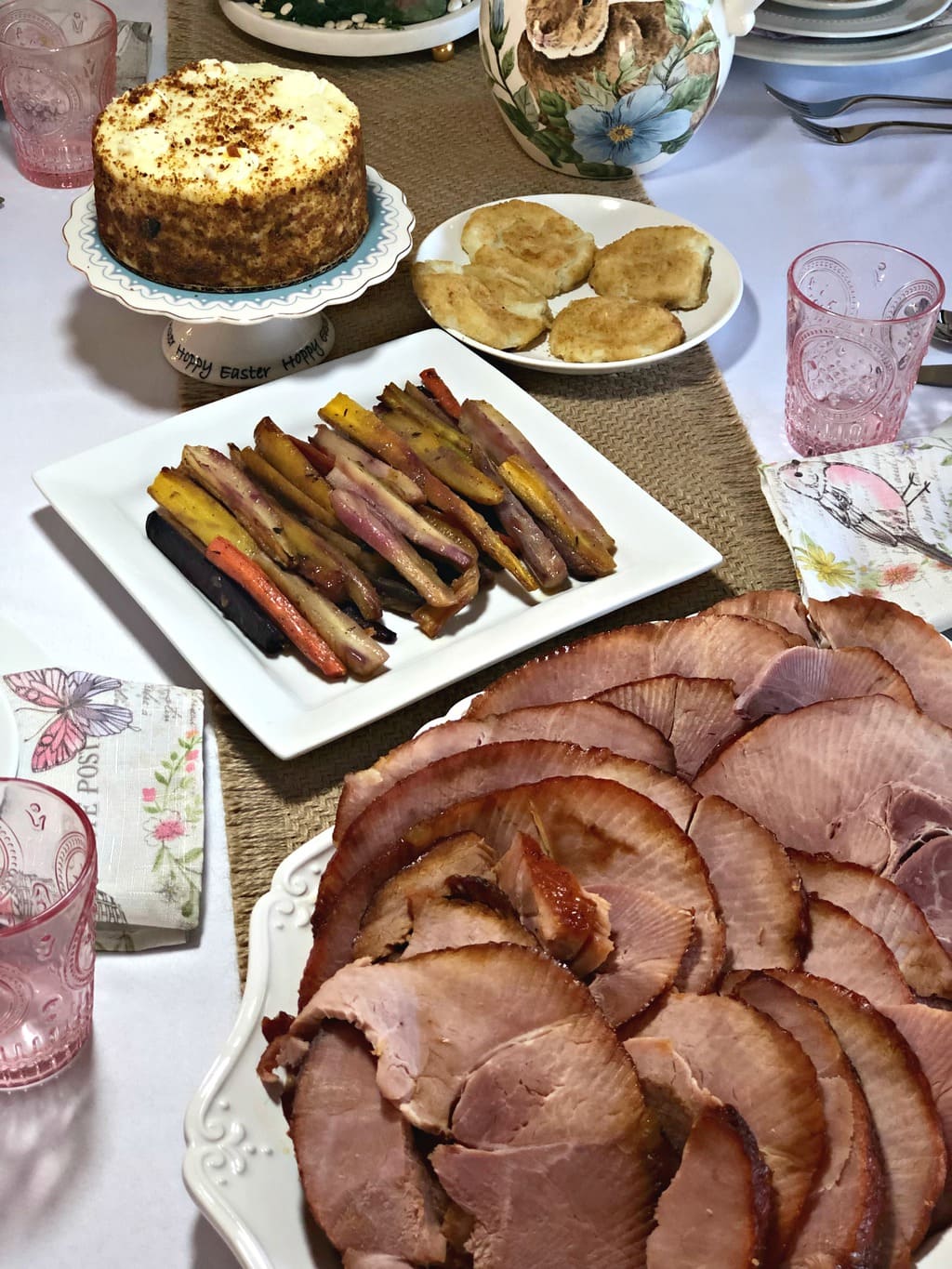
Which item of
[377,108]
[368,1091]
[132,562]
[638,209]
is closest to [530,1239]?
[368,1091]

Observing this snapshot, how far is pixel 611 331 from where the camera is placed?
1.97 m

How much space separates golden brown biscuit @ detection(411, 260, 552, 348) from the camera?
6.44 ft

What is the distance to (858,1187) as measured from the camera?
830mm

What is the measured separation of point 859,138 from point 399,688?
5.84 ft

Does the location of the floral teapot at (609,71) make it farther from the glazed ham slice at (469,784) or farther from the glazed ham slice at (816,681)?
the glazed ham slice at (469,784)

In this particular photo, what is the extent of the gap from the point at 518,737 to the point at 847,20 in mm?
2166

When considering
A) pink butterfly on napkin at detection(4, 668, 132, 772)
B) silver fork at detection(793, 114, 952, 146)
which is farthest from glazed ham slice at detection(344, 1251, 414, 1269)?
silver fork at detection(793, 114, 952, 146)

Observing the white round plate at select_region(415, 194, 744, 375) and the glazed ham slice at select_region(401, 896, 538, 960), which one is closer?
the glazed ham slice at select_region(401, 896, 538, 960)

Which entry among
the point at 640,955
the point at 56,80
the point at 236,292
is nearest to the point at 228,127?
the point at 236,292

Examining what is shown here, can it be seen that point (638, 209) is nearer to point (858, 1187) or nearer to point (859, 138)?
point (859, 138)

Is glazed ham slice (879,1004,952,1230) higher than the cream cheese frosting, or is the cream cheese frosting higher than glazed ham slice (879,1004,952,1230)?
the cream cheese frosting

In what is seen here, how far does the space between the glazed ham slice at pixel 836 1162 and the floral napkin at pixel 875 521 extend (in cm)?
74

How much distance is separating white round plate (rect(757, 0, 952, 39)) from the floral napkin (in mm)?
1295

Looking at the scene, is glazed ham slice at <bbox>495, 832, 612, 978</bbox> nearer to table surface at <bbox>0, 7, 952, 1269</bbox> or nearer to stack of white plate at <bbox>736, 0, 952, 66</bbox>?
table surface at <bbox>0, 7, 952, 1269</bbox>
